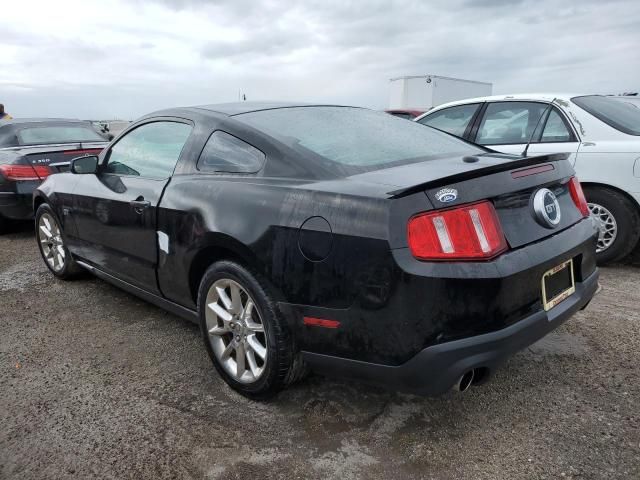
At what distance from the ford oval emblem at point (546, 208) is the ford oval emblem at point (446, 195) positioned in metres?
0.45

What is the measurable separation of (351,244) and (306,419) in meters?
0.91

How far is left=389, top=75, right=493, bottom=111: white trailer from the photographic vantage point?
60.9ft

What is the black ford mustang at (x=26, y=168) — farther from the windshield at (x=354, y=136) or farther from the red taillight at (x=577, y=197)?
the red taillight at (x=577, y=197)

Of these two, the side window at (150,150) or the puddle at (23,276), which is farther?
the puddle at (23,276)

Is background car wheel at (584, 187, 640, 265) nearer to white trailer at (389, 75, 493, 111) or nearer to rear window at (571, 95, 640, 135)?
rear window at (571, 95, 640, 135)

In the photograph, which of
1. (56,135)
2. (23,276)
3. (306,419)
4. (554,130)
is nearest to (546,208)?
(306,419)

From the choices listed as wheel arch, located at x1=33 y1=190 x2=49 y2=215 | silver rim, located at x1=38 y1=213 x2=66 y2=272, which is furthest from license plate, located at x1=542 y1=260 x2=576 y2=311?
wheel arch, located at x1=33 y1=190 x2=49 y2=215

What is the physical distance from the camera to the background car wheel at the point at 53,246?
14.1 ft

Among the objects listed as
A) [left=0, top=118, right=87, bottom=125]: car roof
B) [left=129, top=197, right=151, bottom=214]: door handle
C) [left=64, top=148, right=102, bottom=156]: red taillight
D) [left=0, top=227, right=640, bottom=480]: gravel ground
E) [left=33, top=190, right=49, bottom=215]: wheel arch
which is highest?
[left=0, top=118, right=87, bottom=125]: car roof

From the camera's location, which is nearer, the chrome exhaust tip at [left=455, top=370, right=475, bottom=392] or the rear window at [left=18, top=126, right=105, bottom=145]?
the chrome exhaust tip at [left=455, top=370, right=475, bottom=392]

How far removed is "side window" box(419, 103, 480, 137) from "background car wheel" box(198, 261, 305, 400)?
129 inches

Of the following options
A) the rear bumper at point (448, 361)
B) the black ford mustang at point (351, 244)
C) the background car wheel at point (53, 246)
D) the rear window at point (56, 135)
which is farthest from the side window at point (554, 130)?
the rear window at point (56, 135)

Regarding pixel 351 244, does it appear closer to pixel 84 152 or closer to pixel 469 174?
pixel 469 174

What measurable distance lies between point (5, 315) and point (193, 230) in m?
2.14
